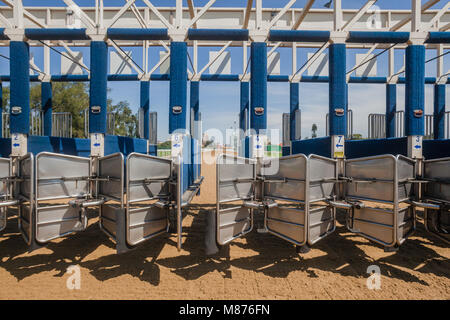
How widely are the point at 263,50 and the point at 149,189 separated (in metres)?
4.03

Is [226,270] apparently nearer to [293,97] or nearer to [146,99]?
[146,99]

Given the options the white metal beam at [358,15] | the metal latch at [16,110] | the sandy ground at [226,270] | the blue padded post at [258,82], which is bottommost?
the sandy ground at [226,270]

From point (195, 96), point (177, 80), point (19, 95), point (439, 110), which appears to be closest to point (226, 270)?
point (177, 80)

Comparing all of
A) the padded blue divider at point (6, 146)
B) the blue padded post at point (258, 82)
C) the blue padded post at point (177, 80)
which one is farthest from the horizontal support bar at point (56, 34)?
the blue padded post at point (258, 82)

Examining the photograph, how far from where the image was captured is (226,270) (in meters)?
3.56

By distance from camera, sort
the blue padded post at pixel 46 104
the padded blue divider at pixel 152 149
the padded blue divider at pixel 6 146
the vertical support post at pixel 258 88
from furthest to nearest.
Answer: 1. the blue padded post at pixel 46 104
2. the padded blue divider at pixel 152 149
3. the padded blue divider at pixel 6 146
4. the vertical support post at pixel 258 88

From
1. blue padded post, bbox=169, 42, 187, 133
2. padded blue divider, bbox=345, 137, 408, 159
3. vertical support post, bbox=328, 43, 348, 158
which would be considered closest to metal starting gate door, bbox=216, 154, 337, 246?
vertical support post, bbox=328, 43, 348, 158

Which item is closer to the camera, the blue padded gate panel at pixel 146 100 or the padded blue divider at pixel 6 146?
the padded blue divider at pixel 6 146

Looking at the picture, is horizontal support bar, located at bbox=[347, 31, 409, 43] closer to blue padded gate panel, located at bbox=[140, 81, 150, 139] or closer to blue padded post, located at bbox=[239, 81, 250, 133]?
blue padded post, located at bbox=[239, 81, 250, 133]

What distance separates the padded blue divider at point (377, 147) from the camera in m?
5.49

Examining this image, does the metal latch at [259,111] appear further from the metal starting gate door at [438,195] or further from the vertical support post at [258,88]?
the metal starting gate door at [438,195]

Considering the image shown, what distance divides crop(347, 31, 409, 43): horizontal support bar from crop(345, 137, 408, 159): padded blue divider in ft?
7.81

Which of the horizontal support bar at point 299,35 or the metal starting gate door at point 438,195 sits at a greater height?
the horizontal support bar at point 299,35

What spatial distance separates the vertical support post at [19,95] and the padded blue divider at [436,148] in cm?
981
